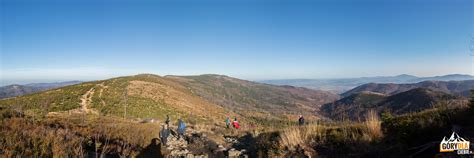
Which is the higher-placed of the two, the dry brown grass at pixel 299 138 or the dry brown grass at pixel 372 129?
the dry brown grass at pixel 372 129

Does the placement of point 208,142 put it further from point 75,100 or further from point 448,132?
point 75,100

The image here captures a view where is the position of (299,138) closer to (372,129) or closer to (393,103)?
(372,129)

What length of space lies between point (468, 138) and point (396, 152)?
3.76 ft

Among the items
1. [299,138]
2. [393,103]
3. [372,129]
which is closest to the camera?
[372,129]

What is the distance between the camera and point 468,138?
4.02 meters

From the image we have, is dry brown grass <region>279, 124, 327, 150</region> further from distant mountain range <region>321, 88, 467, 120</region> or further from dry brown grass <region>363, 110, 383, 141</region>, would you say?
distant mountain range <region>321, 88, 467, 120</region>

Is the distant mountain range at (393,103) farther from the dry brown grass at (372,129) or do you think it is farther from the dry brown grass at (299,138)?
the dry brown grass at (299,138)

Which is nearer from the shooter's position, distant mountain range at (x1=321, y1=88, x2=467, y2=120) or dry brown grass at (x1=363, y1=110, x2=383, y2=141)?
dry brown grass at (x1=363, y1=110, x2=383, y2=141)

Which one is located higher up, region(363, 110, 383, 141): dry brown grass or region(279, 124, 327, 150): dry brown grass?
region(363, 110, 383, 141): dry brown grass

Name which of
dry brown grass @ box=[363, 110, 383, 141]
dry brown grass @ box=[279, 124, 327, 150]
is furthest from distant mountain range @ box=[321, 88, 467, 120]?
dry brown grass @ box=[279, 124, 327, 150]

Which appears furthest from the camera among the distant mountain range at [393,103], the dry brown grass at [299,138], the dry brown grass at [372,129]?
the distant mountain range at [393,103]

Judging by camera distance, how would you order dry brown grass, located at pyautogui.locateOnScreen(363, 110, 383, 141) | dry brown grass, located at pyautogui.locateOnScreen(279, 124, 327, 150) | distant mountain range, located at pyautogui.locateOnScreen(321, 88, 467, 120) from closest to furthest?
dry brown grass, located at pyautogui.locateOnScreen(363, 110, 383, 141)
dry brown grass, located at pyautogui.locateOnScreen(279, 124, 327, 150)
distant mountain range, located at pyautogui.locateOnScreen(321, 88, 467, 120)

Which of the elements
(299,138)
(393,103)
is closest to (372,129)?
(299,138)

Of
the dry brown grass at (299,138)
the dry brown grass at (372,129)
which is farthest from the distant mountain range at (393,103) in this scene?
the dry brown grass at (299,138)
